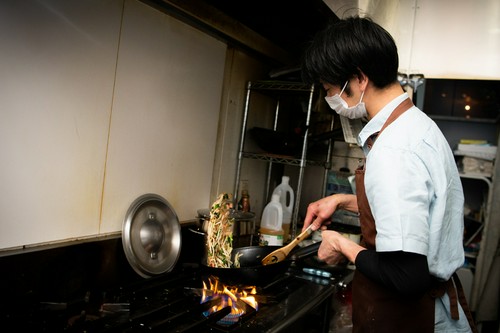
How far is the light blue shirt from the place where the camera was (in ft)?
2.81

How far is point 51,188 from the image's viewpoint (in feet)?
4.11

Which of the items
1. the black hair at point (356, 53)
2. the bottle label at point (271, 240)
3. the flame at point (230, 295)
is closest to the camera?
the black hair at point (356, 53)

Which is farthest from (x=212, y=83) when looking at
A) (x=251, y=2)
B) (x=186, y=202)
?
(x=186, y=202)

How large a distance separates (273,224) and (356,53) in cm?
129

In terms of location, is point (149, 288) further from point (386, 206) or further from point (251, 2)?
point (251, 2)

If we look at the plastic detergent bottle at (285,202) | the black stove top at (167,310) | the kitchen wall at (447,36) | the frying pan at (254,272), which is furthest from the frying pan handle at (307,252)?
the kitchen wall at (447,36)

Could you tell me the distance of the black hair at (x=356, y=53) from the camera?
1.03 m

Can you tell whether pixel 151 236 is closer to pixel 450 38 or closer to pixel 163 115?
pixel 163 115

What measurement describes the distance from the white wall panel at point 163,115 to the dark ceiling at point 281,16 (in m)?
0.20

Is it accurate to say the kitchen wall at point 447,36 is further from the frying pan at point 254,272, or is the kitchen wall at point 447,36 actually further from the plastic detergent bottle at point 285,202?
the frying pan at point 254,272

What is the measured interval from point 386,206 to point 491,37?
1.73 m

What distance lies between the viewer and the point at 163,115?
5.52ft

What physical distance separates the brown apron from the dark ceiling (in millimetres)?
678

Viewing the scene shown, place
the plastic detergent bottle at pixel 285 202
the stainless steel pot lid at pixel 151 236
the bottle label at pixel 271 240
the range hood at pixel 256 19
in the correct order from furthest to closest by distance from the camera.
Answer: the plastic detergent bottle at pixel 285 202 → the bottle label at pixel 271 240 → the range hood at pixel 256 19 → the stainless steel pot lid at pixel 151 236
